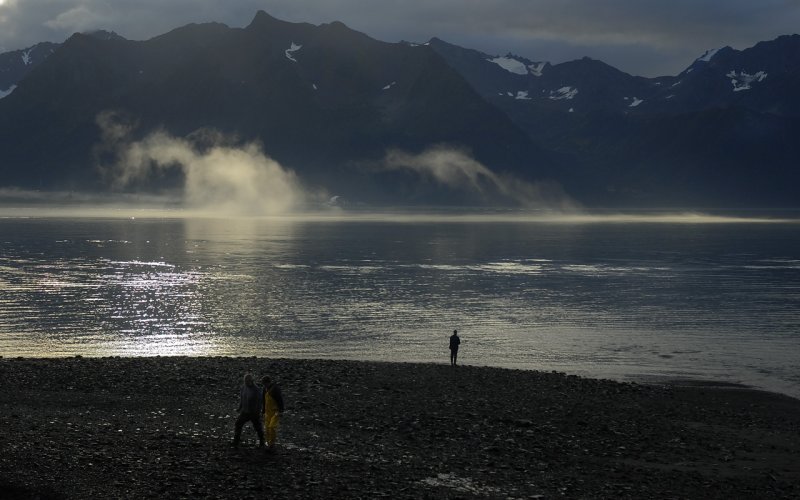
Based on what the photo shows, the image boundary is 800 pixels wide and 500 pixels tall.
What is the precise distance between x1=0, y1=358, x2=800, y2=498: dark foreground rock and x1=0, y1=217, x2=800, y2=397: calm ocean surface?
483 inches

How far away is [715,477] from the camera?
27500 millimetres

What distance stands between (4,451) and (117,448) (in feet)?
9.46

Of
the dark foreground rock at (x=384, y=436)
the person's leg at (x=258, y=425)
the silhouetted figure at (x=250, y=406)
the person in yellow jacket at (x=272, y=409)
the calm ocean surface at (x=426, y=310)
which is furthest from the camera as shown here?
the calm ocean surface at (x=426, y=310)

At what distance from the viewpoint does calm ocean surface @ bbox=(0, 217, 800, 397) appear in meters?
57.5

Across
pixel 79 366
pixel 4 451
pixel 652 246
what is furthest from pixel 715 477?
pixel 652 246

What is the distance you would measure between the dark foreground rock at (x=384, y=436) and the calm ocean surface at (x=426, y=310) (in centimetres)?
1227

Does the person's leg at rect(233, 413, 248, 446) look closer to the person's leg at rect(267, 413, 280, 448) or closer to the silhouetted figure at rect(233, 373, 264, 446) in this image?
the silhouetted figure at rect(233, 373, 264, 446)

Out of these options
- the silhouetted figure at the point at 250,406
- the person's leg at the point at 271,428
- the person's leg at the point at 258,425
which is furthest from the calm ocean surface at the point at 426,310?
the silhouetted figure at the point at 250,406

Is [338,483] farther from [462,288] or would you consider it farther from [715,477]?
[462,288]

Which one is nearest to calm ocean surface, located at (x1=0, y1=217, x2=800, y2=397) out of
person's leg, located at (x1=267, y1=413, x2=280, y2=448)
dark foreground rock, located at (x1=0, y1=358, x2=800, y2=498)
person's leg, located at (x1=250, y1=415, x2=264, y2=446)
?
dark foreground rock, located at (x1=0, y1=358, x2=800, y2=498)

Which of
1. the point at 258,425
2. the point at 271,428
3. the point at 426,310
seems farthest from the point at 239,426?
the point at 426,310

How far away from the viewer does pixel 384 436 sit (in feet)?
97.8

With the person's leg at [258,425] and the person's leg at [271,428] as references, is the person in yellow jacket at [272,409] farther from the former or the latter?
the person's leg at [258,425]

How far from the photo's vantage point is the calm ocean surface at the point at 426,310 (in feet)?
189
